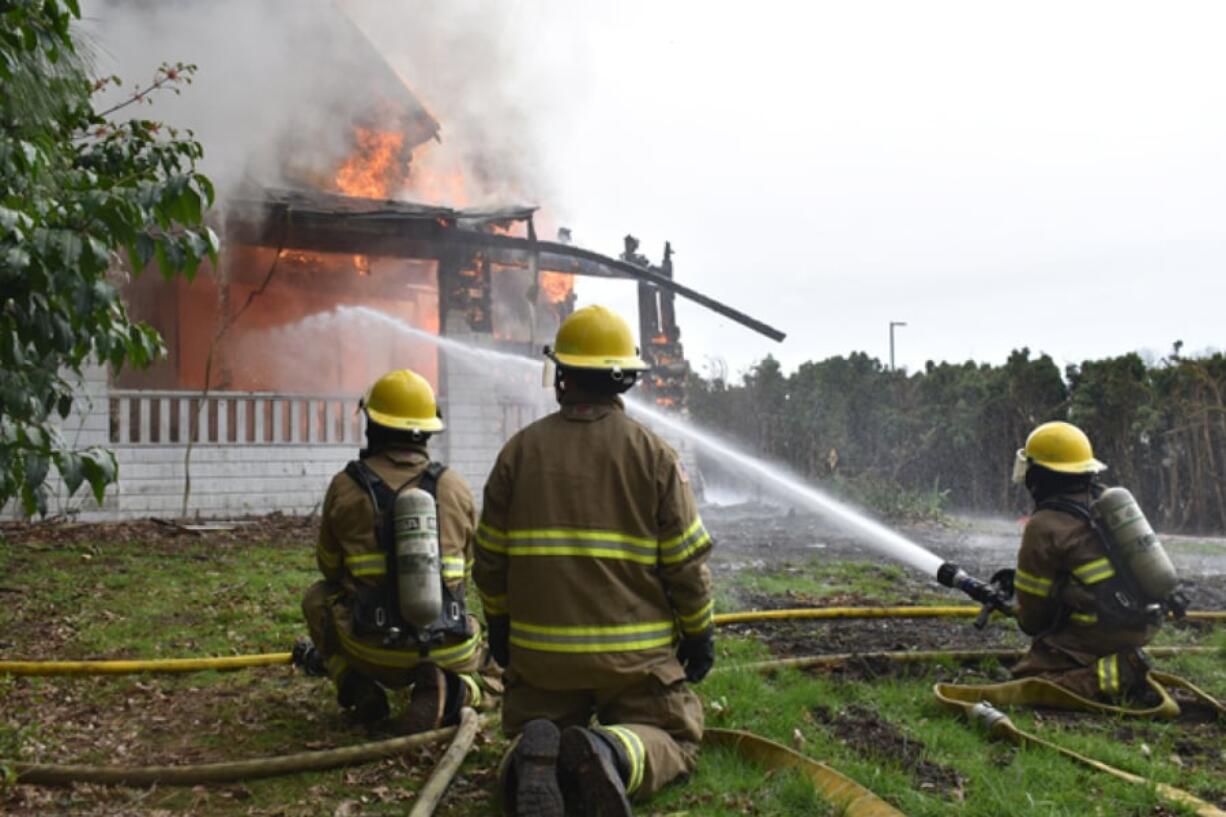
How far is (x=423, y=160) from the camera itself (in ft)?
68.6

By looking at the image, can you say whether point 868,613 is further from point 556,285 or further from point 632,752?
point 556,285

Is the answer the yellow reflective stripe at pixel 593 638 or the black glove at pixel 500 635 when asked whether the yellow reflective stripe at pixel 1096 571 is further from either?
the black glove at pixel 500 635

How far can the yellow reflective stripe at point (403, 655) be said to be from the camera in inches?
158

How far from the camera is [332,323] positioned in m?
17.7

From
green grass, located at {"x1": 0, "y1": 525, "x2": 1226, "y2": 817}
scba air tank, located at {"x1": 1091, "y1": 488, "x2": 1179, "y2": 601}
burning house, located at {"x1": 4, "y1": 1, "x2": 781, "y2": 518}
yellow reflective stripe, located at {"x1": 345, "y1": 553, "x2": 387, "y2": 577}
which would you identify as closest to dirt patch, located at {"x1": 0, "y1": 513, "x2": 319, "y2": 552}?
burning house, located at {"x1": 4, "y1": 1, "x2": 781, "y2": 518}

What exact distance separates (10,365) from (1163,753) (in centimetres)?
457

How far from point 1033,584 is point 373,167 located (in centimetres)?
1623

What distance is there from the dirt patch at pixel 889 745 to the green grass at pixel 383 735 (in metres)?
0.01

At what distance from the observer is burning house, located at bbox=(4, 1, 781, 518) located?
453 inches

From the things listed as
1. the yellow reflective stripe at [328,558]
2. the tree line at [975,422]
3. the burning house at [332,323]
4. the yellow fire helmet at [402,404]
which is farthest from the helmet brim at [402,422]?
the tree line at [975,422]

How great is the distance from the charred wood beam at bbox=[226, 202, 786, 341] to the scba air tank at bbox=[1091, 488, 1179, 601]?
10871 millimetres

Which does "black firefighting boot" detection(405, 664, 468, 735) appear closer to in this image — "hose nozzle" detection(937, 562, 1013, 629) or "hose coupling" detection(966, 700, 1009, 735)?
"hose coupling" detection(966, 700, 1009, 735)

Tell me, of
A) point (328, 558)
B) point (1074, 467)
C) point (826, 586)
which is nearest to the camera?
point (328, 558)

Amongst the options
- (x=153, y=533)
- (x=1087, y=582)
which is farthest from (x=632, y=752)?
(x=153, y=533)
